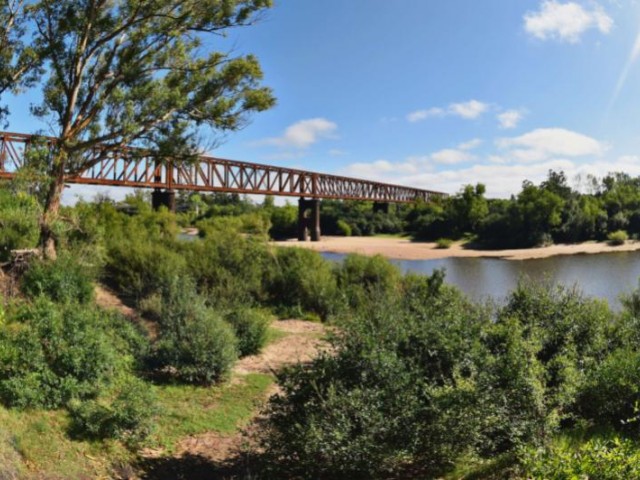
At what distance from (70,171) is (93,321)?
6.71 m

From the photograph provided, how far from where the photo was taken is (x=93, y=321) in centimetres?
912

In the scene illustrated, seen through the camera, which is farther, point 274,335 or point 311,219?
point 311,219

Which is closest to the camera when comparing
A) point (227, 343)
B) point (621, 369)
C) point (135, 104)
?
point (621, 369)

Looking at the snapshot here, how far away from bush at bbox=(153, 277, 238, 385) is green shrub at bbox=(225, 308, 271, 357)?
1.56 m

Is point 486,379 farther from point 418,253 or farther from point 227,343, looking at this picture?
point 418,253

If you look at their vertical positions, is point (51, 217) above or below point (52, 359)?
above

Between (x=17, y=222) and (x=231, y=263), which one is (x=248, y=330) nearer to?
(x=231, y=263)

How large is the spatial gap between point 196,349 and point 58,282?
3.91 metres

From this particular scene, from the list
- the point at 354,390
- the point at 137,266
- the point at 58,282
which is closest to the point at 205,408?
the point at 354,390

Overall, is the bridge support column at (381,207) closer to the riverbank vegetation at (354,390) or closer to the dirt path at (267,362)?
the dirt path at (267,362)

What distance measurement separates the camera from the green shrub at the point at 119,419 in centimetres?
702

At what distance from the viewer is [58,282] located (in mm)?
11172

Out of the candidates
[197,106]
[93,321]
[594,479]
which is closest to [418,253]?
[197,106]

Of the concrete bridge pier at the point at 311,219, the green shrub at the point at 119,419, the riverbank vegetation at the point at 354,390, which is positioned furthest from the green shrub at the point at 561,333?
the concrete bridge pier at the point at 311,219
